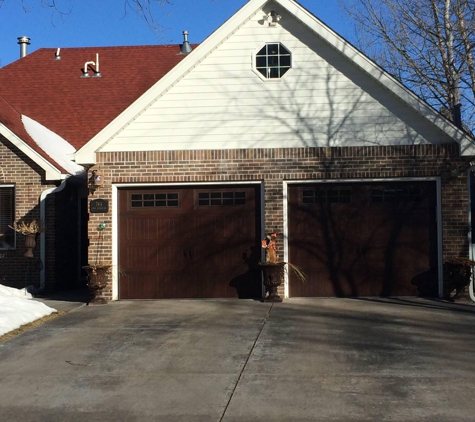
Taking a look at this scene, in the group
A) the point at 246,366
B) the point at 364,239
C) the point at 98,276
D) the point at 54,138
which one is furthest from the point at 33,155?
the point at 246,366

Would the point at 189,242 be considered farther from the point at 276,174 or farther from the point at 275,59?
the point at 275,59

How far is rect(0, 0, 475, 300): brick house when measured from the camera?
13.0 meters

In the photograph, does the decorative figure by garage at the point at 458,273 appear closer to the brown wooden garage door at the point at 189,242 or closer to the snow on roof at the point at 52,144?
the brown wooden garage door at the point at 189,242

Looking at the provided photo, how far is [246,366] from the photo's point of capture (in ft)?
25.3

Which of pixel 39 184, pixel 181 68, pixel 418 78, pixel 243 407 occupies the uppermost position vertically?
pixel 418 78

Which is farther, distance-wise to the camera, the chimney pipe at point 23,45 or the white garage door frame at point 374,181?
the chimney pipe at point 23,45

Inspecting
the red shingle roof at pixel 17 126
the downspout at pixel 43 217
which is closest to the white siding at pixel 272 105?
the downspout at pixel 43 217

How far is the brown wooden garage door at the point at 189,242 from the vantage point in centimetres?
1340

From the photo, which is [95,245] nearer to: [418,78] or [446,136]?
[446,136]

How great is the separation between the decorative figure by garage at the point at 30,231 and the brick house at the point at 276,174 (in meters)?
2.10

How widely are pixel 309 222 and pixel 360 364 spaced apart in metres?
5.76

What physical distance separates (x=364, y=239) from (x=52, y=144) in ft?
27.1

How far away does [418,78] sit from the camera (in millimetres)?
20453

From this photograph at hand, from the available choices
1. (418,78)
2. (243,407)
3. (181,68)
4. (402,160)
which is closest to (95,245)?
(181,68)
